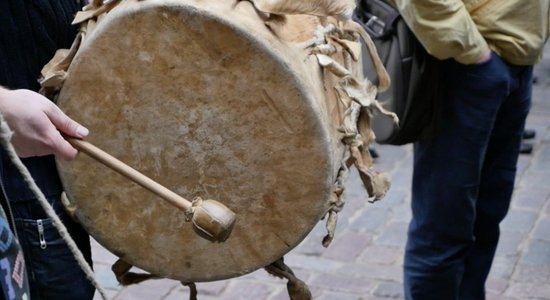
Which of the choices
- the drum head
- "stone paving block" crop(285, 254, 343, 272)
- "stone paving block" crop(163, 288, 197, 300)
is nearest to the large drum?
the drum head

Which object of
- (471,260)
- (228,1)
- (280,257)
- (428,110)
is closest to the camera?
(228,1)

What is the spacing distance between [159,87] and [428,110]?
1.15 m

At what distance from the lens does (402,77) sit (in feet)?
9.45

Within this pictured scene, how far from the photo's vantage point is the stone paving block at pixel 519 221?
4.15 metres

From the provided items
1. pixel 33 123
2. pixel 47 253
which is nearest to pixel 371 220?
pixel 47 253

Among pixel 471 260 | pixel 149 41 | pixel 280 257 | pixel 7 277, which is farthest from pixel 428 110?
pixel 7 277

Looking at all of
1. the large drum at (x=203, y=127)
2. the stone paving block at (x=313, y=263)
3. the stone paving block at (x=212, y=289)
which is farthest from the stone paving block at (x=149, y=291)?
the large drum at (x=203, y=127)

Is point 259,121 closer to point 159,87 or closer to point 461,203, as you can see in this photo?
point 159,87

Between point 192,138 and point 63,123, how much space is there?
1.04 ft

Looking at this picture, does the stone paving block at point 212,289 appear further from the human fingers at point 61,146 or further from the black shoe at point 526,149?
the human fingers at point 61,146

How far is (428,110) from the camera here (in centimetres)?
292

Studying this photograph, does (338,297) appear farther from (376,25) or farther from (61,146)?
(61,146)

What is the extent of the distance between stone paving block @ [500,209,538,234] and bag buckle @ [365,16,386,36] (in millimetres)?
1523

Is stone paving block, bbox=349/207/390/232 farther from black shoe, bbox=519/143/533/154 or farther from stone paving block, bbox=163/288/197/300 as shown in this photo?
black shoe, bbox=519/143/533/154
